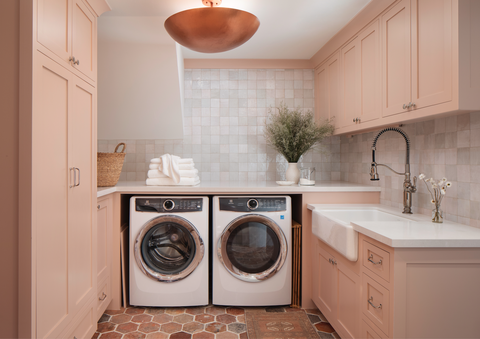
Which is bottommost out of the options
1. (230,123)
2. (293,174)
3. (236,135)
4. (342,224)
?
(342,224)

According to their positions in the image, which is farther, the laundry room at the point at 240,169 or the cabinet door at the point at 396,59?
the cabinet door at the point at 396,59

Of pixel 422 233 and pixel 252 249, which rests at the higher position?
pixel 422 233

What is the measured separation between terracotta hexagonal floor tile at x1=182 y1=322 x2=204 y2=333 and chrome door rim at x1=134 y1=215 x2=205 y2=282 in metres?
0.34

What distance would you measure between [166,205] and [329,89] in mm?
1815

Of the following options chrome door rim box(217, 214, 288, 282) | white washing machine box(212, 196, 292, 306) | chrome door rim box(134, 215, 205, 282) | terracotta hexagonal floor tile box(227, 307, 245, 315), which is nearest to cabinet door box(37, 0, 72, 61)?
chrome door rim box(134, 215, 205, 282)

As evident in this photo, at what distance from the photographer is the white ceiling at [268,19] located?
203 centimetres

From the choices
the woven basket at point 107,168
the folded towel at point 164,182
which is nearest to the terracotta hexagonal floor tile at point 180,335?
the folded towel at point 164,182

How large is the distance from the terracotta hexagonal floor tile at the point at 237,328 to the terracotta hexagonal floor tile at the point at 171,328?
361 millimetres

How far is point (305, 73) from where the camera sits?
10.6ft

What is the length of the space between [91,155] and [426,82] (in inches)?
77.1

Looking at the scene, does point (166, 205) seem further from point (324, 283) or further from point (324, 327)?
point (324, 327)

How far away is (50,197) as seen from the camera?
1.39 m

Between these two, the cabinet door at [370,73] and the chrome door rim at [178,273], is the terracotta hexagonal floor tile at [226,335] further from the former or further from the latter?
the cabinet door at [370,73]

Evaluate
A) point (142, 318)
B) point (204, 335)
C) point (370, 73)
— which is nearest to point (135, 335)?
point (142, 318)
